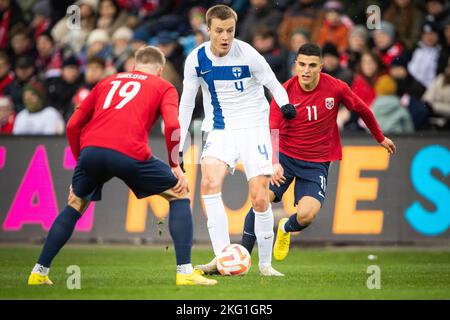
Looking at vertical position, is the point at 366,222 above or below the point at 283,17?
below

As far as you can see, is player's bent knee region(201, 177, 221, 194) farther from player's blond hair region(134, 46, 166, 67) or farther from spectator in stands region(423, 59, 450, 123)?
spectator in stands region(423, 59, 450, 123)

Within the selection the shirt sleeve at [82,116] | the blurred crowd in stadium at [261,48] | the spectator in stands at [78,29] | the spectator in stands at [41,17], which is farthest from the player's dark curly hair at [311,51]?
the spectator in stands at [41,17]

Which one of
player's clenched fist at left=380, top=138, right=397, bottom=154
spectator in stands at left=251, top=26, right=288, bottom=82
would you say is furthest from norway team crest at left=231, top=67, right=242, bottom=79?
spectator in stands at left=251, top=26, right=288, bottom=82

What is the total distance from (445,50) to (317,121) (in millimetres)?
5840

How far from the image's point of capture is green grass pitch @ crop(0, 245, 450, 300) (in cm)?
951

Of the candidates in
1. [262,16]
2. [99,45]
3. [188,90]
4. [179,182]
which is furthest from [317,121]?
[99,45]

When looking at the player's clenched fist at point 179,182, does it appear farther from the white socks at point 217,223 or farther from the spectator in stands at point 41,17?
the spectator in stands at point 41,17

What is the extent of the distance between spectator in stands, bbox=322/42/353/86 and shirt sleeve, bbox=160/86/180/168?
6.82 m

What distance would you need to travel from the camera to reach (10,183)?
16.2 metres

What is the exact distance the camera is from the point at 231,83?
36.7 ft

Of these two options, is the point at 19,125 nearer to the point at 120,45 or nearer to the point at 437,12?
the point at 120,45
